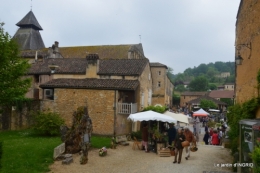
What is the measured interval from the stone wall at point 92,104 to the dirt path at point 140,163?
529 centimetres

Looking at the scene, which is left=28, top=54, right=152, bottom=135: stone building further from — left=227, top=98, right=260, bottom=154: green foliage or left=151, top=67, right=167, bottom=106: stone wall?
left=151, top=67, right=167, bottom=106: stone wall

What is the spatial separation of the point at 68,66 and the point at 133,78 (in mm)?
7090

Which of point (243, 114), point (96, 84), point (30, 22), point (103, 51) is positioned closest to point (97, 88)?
point (96, 84)

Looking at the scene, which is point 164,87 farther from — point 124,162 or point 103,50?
point 124,162

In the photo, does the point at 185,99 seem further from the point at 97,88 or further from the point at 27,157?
the point at 27,157

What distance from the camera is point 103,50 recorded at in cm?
3662

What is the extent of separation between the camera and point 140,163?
37.4ft

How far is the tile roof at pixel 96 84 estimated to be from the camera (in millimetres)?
19234

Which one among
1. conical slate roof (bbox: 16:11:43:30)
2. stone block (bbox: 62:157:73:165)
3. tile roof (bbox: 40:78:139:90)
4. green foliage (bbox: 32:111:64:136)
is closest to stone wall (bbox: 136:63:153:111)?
tile roof (bbox: 40:78:139:90)

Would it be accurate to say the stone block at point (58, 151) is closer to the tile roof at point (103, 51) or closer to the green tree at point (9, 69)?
the green tree at point (9, 69)

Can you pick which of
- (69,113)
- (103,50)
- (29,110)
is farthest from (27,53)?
(69,113)

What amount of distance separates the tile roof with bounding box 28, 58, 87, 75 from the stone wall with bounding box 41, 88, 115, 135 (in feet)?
10.7

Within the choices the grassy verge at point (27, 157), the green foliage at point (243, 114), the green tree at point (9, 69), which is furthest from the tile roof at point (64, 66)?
the green foliage at point (243, 114)

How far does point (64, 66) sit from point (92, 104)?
268 inches
